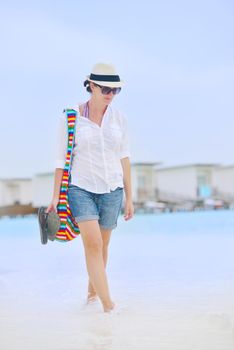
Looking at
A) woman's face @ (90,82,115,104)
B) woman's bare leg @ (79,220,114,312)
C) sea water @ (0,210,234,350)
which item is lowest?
sea water @ (0,210,234,350)

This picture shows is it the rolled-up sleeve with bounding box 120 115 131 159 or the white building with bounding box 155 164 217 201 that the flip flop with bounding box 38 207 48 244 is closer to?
the rolled-up sleeve with bounding box 120 115 131 159

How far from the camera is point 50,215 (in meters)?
3.36

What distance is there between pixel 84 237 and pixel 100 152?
44 centimetres

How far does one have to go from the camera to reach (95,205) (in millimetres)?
3383

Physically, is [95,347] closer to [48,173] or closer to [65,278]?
[65,278]

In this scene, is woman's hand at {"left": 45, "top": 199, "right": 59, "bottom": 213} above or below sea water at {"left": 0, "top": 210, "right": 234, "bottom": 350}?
above

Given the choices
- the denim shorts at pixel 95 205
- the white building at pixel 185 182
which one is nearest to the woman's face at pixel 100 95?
the denim shorts at pixel 95 205

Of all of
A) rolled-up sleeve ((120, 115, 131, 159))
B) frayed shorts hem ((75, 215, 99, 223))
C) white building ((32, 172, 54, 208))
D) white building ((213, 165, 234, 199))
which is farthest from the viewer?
white building ((213, 165, 234, 199))

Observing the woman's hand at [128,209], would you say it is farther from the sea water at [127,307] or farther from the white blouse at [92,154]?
the sea water at [127,307]

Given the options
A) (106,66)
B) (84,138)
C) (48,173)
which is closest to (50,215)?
(84,138)

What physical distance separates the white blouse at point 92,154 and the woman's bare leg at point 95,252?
0.19 metres

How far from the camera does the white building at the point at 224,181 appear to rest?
39378 millimetres

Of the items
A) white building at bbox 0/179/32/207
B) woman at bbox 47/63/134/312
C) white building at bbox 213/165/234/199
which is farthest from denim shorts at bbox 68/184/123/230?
white building at bbox 213/165/234/199

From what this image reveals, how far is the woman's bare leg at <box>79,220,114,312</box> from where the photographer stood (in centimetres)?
329
